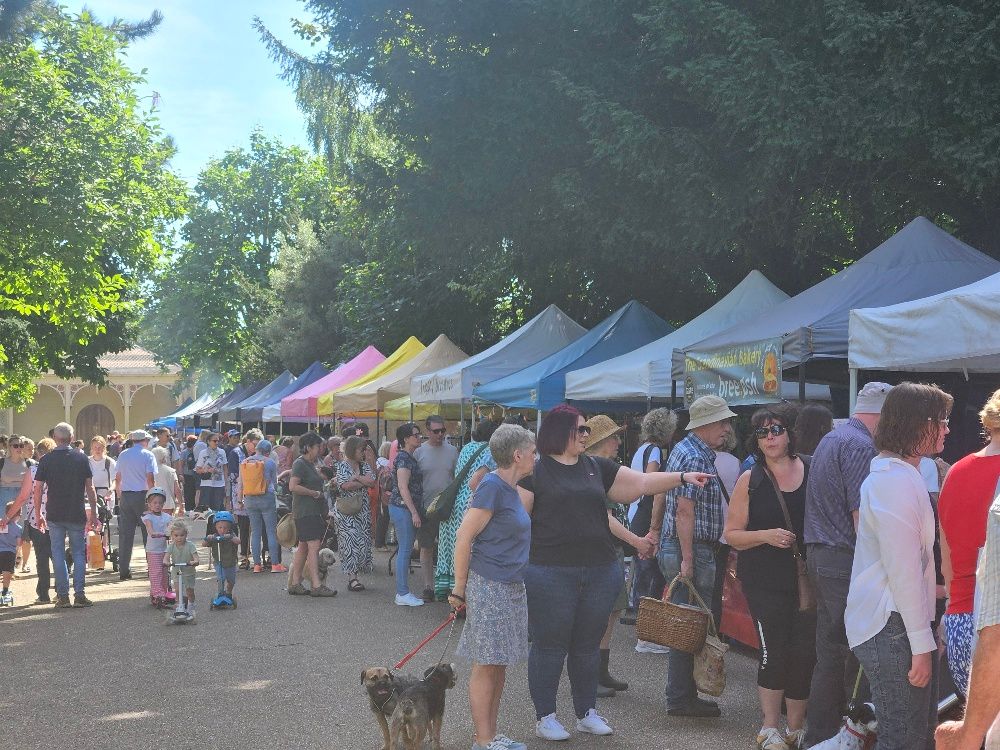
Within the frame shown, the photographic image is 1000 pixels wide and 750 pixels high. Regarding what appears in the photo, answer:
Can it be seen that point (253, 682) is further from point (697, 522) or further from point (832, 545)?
point (832, 545)

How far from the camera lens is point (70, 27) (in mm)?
28812

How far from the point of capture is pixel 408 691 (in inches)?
230

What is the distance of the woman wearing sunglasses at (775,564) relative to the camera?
5.82m

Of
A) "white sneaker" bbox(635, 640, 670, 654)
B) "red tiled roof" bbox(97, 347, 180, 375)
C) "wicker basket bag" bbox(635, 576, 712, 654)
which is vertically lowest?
"white sneaker" bbox(635, 640, 670, 654)

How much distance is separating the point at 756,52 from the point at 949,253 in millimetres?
3551

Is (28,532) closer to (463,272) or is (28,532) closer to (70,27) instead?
(463,272)

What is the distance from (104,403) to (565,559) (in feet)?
246

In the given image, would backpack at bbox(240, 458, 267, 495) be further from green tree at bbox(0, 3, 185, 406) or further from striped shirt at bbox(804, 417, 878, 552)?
striped shirt at bbox(804, 417, 878, 552)

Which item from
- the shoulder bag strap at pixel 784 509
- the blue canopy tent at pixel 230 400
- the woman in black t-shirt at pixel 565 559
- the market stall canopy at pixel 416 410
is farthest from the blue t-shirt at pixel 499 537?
the blue canopy tent at pixel 230 400

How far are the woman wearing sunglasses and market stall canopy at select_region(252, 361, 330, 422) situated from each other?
79.3 ft

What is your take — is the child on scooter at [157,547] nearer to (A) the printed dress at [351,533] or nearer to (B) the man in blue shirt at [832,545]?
(A) the printed dress at [351,533]

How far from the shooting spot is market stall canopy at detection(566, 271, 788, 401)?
1200 centimetres

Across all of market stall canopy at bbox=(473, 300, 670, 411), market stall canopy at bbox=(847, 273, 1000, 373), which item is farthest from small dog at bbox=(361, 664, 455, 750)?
market stall canopy at bbox=(473, 300, 670, 411)

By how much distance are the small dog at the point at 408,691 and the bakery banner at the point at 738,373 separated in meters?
3.84
